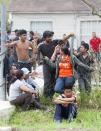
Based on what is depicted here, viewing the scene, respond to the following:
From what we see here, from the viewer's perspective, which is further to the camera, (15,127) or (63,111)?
(63,111)

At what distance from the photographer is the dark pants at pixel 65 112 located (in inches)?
527

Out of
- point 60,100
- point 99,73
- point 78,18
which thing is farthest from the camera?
point 78,18

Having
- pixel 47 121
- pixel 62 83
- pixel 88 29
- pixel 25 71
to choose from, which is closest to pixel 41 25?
pixel 88 29

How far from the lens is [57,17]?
33125 mm

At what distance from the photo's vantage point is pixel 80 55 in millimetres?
15625

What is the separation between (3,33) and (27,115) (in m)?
2.60

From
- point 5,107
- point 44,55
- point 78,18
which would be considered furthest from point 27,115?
point 78,18

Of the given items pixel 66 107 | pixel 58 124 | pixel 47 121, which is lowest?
pixel 47 121

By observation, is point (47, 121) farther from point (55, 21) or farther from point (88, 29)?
point (55, 21)

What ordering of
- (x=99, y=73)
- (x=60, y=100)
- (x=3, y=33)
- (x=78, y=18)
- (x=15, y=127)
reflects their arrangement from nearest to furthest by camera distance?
→ (x=15, y=127) → (x=60, y=100) → (x=99, y=73) → (x=3, y=33) → (x=78, y=18)

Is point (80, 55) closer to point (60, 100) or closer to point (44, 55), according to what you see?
point (44, 55)

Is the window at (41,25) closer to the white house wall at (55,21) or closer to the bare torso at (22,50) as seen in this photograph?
the white house wall at (55,21)

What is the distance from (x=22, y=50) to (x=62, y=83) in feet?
6.32

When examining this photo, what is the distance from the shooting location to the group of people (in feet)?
44.6
